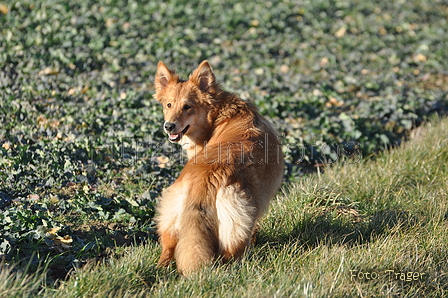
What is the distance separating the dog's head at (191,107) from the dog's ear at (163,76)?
0.14 m

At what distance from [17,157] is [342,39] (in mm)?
9270

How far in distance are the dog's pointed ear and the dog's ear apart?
294 mm

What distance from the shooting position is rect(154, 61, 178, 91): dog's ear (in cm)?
566

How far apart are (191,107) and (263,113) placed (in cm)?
346

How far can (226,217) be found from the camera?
159 inches

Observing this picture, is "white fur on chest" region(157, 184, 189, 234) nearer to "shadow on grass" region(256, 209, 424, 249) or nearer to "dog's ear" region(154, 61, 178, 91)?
"shadow on grass" region(256, 209, 424, 249)

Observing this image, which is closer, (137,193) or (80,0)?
(137,193)

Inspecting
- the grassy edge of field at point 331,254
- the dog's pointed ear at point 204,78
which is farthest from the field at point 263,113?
the dog's pointed ear at point 204,78

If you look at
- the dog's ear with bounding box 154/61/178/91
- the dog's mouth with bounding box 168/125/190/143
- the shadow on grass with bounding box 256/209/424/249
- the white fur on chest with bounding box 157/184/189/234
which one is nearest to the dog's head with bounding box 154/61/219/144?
the dog's mouth with bounding box 168/125/190/143

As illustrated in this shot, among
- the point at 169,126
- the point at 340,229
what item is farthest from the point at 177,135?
the point at 340,229

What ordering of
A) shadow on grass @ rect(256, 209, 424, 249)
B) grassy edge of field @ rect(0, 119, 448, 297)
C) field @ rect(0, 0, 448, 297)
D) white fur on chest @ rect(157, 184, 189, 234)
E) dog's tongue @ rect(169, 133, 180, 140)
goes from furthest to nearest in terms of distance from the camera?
dog's tongue @ rect(169, 133, 180, 140) < shadow on grass @ rect(256, 209, 424, 249) < field @ rect(0, 0, 448, 297) < white fur on chest @ rect(157, 184, 189, 234) < grassy edge of field @ rect(0, 119, 448, 297)

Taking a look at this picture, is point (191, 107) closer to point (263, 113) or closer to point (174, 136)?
point (174, 136)

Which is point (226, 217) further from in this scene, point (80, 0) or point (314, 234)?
point (80, 0)

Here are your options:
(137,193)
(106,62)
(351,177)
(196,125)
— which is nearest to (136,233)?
(137,193)
